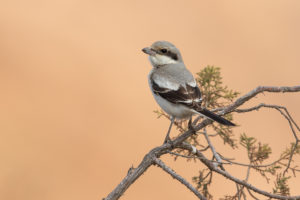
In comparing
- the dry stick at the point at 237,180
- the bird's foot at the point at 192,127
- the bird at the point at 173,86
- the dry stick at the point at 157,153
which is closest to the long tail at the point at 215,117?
the bird at the point at 173,86

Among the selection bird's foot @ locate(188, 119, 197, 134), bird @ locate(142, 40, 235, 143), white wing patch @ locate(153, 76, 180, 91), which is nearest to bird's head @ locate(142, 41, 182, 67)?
bird @ locate(142, 40, 235, 143)

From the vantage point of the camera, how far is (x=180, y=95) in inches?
202

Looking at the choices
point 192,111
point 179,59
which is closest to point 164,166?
point 192,111

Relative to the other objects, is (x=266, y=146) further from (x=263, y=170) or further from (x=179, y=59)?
(x=179, y=59)

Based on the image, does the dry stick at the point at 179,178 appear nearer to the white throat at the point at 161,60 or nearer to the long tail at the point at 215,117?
the long tail at the point at 215,117

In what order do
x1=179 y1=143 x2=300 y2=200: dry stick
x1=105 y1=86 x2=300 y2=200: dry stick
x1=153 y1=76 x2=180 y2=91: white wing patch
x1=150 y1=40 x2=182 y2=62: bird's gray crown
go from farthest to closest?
x1=150 y1=40 x2=182 y2=62: bird's gray crown
x1=153 y1=76 x2=180 y2=91: white wing patch
x1=105 y1=86 x2=300 y2=200: dry stick
x1=179 y1=143 x2=300 y2=200: dry stick

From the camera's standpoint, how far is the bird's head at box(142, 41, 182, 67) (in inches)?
235

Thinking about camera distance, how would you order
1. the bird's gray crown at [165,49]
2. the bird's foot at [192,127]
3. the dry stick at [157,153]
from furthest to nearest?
the bird's gray crown at [165,49], the bird's foot at [192,127], the dry stick at [157,153]

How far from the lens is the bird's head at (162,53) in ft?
19.6

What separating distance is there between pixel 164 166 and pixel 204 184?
1.13m

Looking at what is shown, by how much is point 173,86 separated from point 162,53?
82 cm

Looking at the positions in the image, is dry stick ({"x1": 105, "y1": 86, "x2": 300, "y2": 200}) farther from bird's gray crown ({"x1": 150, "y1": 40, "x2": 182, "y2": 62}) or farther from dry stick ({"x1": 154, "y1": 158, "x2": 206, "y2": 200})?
bird's gray crown ({"x1": 150, "y1": 40, "x2": 182, "y2": 62})

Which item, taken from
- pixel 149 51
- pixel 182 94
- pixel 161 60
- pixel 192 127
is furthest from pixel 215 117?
pixel 149 51

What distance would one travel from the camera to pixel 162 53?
600 cm
